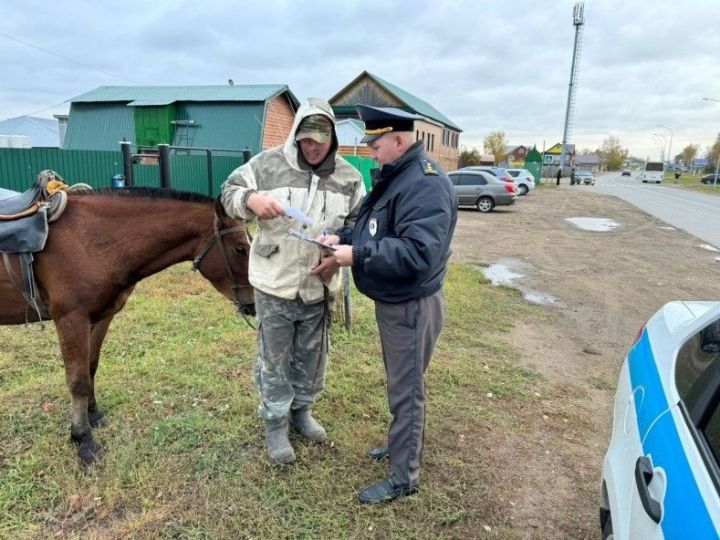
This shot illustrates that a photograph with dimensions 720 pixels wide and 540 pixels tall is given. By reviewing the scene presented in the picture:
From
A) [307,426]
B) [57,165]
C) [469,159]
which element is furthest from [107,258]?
[469,159]

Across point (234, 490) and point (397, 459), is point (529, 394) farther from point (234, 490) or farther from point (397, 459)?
point (234, 490)

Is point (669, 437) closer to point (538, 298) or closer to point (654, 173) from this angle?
point (538, 298)

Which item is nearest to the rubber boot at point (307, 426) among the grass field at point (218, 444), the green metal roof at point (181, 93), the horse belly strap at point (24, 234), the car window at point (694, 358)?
→ the grass field at point (218, 444)

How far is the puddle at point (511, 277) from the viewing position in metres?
6.93

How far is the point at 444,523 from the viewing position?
248 cm

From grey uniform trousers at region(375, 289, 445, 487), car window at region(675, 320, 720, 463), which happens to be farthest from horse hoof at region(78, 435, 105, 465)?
car window at region(675, 320, 720, 463)

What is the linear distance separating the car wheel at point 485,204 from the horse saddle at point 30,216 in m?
17.8

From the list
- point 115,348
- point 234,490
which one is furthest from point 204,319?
point 234,490

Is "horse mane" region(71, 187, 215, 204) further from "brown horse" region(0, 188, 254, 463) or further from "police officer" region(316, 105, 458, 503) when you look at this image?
"police officer" region(316, 105, 458, 503)

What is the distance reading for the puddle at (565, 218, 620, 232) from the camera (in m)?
14.6

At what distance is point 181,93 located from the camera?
70.7 feet

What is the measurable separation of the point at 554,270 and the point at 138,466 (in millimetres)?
7791

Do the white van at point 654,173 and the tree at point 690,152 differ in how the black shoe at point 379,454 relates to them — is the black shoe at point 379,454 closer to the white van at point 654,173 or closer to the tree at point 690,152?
the white van at point 654,173

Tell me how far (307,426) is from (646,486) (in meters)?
2.09
